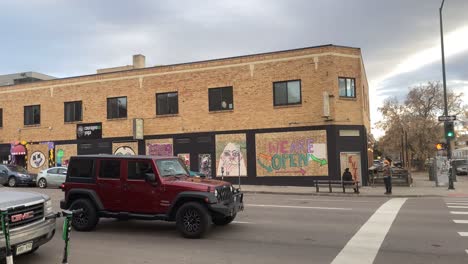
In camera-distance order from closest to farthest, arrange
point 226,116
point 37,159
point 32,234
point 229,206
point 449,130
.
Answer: point 32,234 → point 229,206 → point 449,130 → point 226,116 → point 37,159

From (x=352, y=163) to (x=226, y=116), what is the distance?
8.48 m

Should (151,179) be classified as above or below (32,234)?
above

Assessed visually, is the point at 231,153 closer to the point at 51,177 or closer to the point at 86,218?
the point at 51,177

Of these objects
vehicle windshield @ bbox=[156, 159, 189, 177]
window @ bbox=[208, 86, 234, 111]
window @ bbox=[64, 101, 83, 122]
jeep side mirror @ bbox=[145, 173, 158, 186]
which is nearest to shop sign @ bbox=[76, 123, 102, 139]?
window @ bbox=[64, 101, 83, 122]

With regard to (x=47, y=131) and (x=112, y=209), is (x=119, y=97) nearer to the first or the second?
(x=47, y=131)

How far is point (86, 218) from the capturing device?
32.7ft

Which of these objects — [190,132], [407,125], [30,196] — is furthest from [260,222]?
[407,125]

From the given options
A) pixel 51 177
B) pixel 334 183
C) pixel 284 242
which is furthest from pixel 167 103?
pixel 284 242

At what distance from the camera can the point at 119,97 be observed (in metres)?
31.3

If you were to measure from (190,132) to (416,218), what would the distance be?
63.4 feet

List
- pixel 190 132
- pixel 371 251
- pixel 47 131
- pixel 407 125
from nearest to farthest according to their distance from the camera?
pixel 371 251 → pixel 190 132 → pixel 47 131 → pixel 407 125

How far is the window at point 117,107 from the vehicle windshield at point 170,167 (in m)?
21.6

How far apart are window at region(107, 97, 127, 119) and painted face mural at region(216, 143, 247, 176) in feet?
26.9

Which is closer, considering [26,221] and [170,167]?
[26,221]
